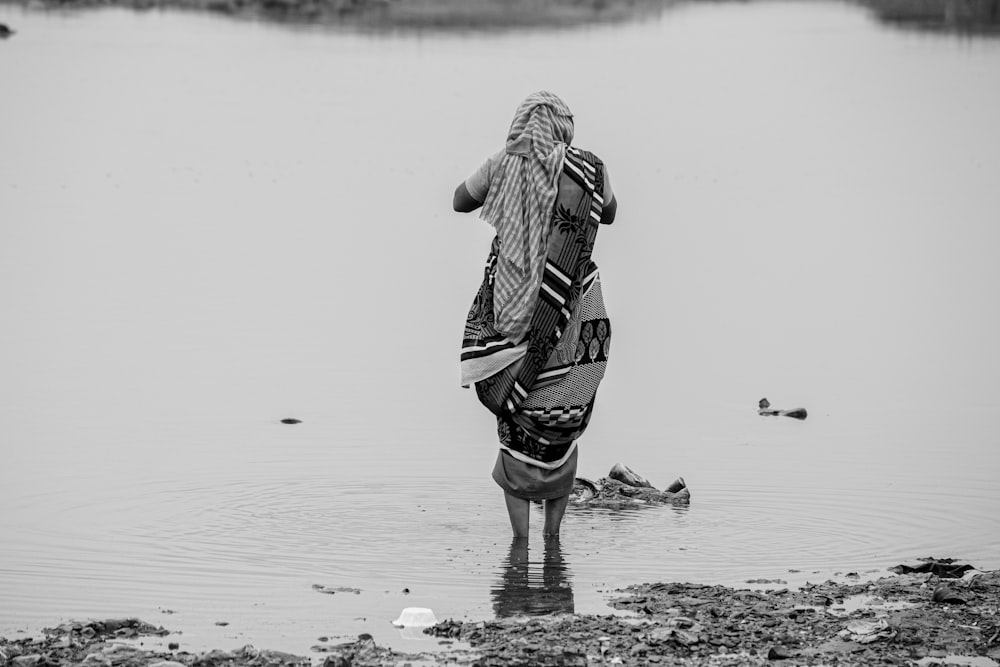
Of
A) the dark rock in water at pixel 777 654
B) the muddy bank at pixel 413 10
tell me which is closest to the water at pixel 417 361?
the dark rock in water at pixel 777 654

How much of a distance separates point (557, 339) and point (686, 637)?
5.34 feet

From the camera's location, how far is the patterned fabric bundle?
20.0ft

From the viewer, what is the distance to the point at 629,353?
10172 millimetres

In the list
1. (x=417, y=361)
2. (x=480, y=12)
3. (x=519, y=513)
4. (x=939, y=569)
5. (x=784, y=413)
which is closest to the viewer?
(x=939, y=569)

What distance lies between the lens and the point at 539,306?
6105mm

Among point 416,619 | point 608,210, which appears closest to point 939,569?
point 608,210

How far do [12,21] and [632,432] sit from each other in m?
31.8

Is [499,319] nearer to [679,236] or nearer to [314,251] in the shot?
[314,251]

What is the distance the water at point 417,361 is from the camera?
592 cm

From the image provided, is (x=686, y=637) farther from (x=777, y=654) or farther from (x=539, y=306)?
(x=539, y=306)

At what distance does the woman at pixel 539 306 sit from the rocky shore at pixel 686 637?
38.3 inches

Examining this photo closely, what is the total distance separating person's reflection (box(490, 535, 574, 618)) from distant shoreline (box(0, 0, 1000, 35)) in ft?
113

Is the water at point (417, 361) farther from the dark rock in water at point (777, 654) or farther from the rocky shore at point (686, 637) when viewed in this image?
the dark rock in water at point (777, 654)

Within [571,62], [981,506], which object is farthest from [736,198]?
[571,62]
